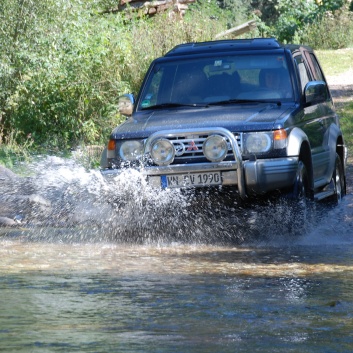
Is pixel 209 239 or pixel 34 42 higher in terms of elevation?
pixel 34 42

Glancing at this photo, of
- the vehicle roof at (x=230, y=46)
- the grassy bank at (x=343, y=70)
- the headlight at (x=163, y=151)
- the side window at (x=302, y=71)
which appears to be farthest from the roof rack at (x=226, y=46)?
the grassy bank at (x=343, y=70)

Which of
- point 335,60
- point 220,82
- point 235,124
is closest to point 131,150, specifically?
point 235,124

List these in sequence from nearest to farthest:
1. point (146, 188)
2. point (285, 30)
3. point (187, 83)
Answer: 1. point (146, 188)
2. point (187, 83)
3. point (285, 30)

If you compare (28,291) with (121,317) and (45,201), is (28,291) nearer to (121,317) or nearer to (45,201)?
(121,317)

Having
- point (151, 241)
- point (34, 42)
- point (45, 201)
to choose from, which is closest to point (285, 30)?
point (34, 42)

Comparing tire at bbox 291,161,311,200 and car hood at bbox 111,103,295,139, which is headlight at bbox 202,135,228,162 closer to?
car hood at bbox 111,103,295,139

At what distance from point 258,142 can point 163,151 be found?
32.1 inches

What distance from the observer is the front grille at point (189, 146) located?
8.09 meters

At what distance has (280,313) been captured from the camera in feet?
17.6

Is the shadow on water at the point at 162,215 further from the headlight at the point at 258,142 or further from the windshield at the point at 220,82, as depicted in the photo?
the windshield at the point at 220,82

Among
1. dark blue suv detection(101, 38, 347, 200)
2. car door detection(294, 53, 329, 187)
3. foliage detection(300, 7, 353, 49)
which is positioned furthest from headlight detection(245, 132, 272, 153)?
foliage detection(300, 7, 353, 49)

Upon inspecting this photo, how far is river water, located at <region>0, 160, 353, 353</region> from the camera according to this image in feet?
15.9

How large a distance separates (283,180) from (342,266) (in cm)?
123

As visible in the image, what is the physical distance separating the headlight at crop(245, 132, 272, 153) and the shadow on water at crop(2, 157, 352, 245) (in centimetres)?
42
